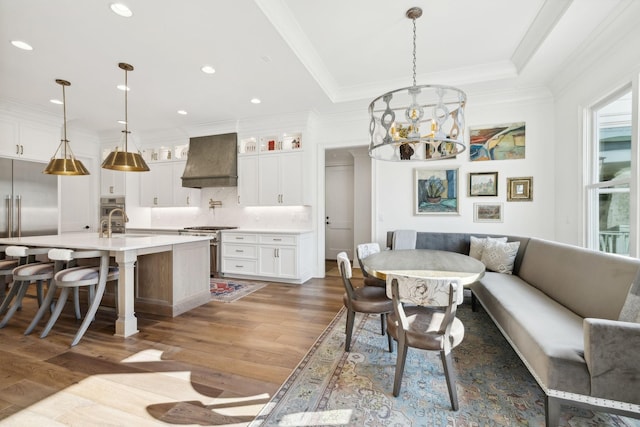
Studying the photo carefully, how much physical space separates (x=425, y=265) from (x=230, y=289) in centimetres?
309

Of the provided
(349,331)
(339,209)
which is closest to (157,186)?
(339,209)

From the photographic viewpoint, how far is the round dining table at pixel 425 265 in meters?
2.21

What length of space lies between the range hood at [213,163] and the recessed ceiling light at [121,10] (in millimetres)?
2937

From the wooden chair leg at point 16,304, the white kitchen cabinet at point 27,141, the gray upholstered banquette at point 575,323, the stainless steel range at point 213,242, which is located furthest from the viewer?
the stainless steel range at point 213,242

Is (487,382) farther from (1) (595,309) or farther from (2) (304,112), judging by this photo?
(2) (304,112)

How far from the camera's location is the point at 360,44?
3.23m

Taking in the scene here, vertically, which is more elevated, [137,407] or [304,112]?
[304,112]

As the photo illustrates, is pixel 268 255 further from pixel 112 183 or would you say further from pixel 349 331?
pixel 112 183

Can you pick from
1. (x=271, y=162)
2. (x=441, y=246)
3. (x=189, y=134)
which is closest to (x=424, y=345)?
(x=441, y=246)

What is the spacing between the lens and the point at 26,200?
471 cm

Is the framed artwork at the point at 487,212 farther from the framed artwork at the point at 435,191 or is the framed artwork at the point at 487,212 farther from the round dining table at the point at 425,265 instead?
the round dining table at the point at 425,265

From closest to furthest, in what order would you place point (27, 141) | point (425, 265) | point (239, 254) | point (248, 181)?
point (425, 265), point (27, 141), point (239, 254), point (248, 181)

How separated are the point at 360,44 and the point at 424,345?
3.15m

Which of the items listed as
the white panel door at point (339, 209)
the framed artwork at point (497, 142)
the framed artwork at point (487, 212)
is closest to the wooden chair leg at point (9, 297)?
the white panel door at point (339, 209)
